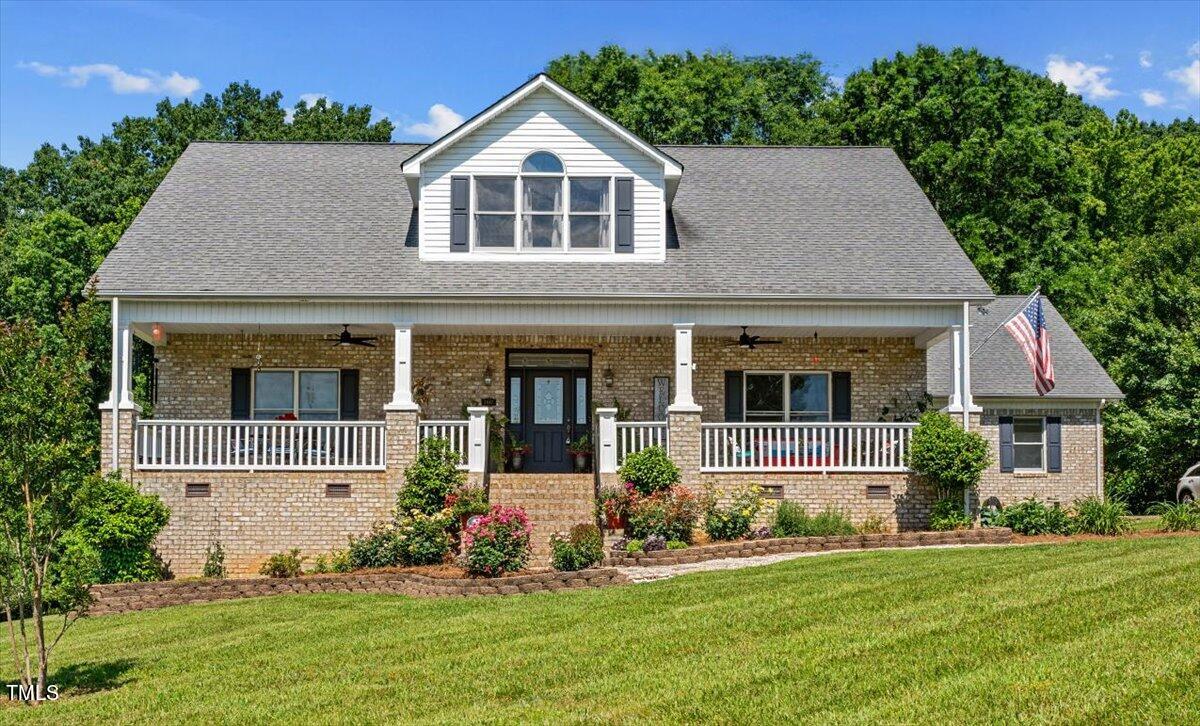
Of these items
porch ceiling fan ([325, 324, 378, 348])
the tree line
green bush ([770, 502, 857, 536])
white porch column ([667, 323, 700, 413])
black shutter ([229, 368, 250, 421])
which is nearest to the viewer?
green bush ([770, 502, 857, 536])

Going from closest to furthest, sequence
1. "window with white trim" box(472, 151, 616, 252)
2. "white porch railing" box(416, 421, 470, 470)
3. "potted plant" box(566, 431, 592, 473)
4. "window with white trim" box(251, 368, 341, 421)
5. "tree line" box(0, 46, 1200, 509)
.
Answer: "white porch railing" box(416, 421, 470, 470) → "window with white trim" box(472, 151, 616, 252) → "potted plant" box(566, 431, 592, 473) → "window with white trim" box(251, 368, 341, 421) → "tree line" box(0, 46, 1200, 509)

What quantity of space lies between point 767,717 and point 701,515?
1171 centimetres

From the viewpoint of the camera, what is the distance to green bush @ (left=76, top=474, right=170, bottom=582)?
19094 mm

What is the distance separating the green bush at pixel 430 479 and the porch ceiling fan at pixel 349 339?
3.00 meters

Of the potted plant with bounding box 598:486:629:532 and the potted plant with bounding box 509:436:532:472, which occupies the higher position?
the potted plant with bounding box 509:436:532:472

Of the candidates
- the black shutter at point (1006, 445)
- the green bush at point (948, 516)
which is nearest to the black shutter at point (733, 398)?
the green bush at point (948, 516)

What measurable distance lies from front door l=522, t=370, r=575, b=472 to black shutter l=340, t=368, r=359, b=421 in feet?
10.0

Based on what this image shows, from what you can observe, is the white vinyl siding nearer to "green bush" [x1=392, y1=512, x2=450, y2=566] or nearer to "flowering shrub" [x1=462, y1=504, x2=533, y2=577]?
"green bush" [x1=392, y1=512, x2=450, y2=566]

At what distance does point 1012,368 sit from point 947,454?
7.42 metres

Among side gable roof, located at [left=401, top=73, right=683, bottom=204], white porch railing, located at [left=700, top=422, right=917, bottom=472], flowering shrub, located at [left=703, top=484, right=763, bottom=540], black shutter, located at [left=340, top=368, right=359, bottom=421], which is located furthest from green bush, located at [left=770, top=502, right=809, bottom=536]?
black shutter, located at [left=340, top=368, right=359, bottom=421]

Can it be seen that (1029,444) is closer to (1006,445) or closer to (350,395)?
(1006,445)

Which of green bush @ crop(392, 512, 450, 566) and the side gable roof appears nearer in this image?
green bush @ crop(392, 512, 450, 566)

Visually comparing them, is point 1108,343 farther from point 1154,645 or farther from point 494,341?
point 1154,645

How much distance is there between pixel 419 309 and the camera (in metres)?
21.4
